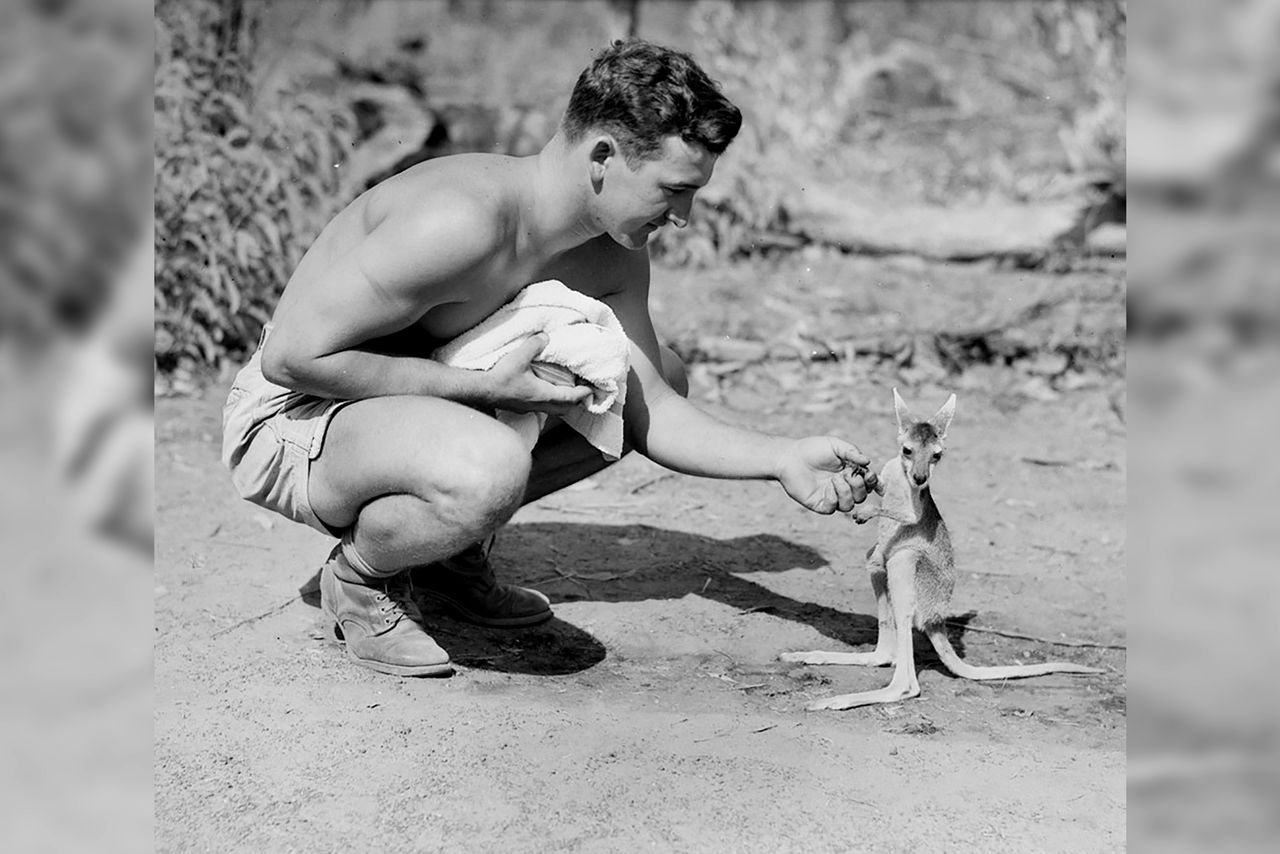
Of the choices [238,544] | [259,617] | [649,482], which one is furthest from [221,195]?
[259,617]

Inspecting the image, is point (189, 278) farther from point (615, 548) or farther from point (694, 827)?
point (694, 827)

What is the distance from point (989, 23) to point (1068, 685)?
9389 mm

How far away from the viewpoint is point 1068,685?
319 centimetres

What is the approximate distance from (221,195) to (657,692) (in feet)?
10.8

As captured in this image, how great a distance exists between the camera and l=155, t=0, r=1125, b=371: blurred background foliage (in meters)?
5.46

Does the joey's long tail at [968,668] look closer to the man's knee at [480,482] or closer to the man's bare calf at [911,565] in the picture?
the man's bare calf at [911,565]

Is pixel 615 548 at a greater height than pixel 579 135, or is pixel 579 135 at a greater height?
pixel 579 135

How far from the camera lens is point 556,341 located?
3.01 metres

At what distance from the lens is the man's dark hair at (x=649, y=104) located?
285 centimetres

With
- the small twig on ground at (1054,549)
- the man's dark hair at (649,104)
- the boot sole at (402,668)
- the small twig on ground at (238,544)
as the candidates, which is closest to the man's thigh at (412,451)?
the boot sole at (402,668)

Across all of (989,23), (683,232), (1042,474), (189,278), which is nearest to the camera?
(1042,474)

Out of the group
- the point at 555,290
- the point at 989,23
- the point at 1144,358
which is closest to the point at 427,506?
the point at 555,290

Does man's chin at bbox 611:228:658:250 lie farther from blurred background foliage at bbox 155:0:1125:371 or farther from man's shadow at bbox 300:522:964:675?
blurred background foliage at bbox 155:0:1125:371

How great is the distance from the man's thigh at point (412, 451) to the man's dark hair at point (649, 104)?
67 cm
